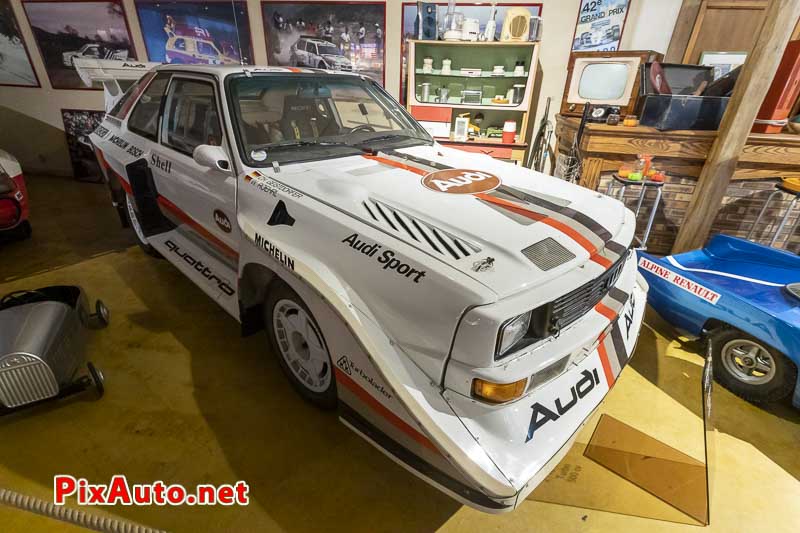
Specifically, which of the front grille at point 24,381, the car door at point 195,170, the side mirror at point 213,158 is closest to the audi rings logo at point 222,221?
the car door at point 195,170

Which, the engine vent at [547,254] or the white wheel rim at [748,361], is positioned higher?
the engine vent at [547,254]

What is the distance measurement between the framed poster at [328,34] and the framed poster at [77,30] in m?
2.17

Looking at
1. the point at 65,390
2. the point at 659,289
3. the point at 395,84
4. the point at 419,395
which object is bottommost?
the point at 65,390

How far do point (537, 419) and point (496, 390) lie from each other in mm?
211

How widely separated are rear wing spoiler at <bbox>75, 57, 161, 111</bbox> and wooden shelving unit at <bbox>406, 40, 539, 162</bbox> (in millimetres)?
2885

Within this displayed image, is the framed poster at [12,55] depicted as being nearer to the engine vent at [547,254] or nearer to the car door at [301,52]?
the car door at [301,52]

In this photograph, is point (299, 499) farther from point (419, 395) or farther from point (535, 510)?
point (535, 510)

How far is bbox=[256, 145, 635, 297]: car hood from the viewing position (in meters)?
1.25

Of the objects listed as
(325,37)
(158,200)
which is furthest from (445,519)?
(325,37)

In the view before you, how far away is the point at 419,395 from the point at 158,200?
8.58 ft

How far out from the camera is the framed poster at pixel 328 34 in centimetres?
469

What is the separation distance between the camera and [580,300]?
132 centimetres

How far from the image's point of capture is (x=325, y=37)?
191 inches

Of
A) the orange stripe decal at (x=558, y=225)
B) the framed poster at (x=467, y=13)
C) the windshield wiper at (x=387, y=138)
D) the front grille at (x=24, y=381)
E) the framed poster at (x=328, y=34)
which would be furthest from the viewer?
the framed poster at (x=328, y=34)
